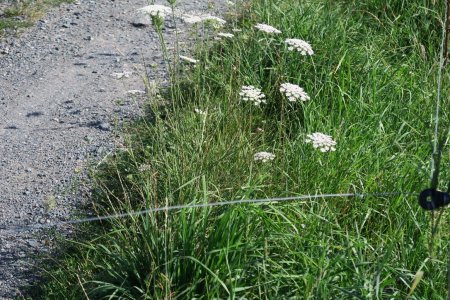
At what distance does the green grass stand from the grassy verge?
6.52ft

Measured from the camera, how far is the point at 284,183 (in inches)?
150

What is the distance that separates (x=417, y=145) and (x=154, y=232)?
160cm

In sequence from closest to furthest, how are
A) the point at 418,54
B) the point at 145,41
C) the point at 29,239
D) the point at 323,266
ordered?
the point at 323,266 → the point at 29,239 → the point at 418,54 → the point at 145,41

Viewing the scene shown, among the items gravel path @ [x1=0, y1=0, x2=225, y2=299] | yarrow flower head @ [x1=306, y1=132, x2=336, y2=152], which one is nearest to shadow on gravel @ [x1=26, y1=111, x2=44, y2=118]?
gravel path @ [x1=0, y1=0, x2=225, y2=299]

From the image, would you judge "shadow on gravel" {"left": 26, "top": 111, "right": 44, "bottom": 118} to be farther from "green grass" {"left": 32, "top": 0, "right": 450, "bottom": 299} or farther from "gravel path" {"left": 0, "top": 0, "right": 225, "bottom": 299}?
"green grass" {"left": 32, "top": 0, "right": 450, "bottom": 299}

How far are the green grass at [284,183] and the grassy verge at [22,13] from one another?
6.52 feet

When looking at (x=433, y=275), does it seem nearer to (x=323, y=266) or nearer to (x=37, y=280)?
(x=323, y=266)

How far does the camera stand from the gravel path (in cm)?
414

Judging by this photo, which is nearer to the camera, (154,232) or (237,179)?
(154,232)

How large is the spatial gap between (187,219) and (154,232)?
0.62 ft

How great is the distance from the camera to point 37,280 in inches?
144

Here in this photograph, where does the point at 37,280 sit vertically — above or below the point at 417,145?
below

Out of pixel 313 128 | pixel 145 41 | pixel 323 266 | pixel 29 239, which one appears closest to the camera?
pixel 323 266

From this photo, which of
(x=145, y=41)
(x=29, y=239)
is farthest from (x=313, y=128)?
(x=145, y=41)
